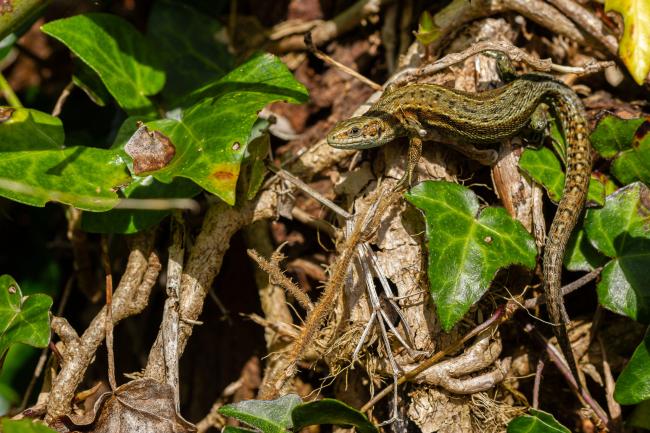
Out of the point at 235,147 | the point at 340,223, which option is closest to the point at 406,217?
the point at 340,223

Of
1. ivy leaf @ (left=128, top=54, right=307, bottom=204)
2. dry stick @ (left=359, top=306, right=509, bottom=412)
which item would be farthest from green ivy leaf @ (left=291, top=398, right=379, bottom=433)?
ivy leaf @ (left=128, top=54, right=307, bottom=204)

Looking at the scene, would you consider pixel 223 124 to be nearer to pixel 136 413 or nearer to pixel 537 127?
pixel 136 413

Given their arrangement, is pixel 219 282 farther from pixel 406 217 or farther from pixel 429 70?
pixel 429 70

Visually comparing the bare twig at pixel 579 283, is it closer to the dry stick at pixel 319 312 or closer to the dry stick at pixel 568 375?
the dry stick at pixel 568 375

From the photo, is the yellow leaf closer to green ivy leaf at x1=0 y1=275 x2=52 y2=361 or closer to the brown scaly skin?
the brown scaly skin

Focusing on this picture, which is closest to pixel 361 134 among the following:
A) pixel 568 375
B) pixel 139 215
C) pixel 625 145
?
pixel 139 215

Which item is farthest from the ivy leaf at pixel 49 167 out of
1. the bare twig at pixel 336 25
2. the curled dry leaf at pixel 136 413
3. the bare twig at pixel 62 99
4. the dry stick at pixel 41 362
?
the bare twig at pixel 336 25
